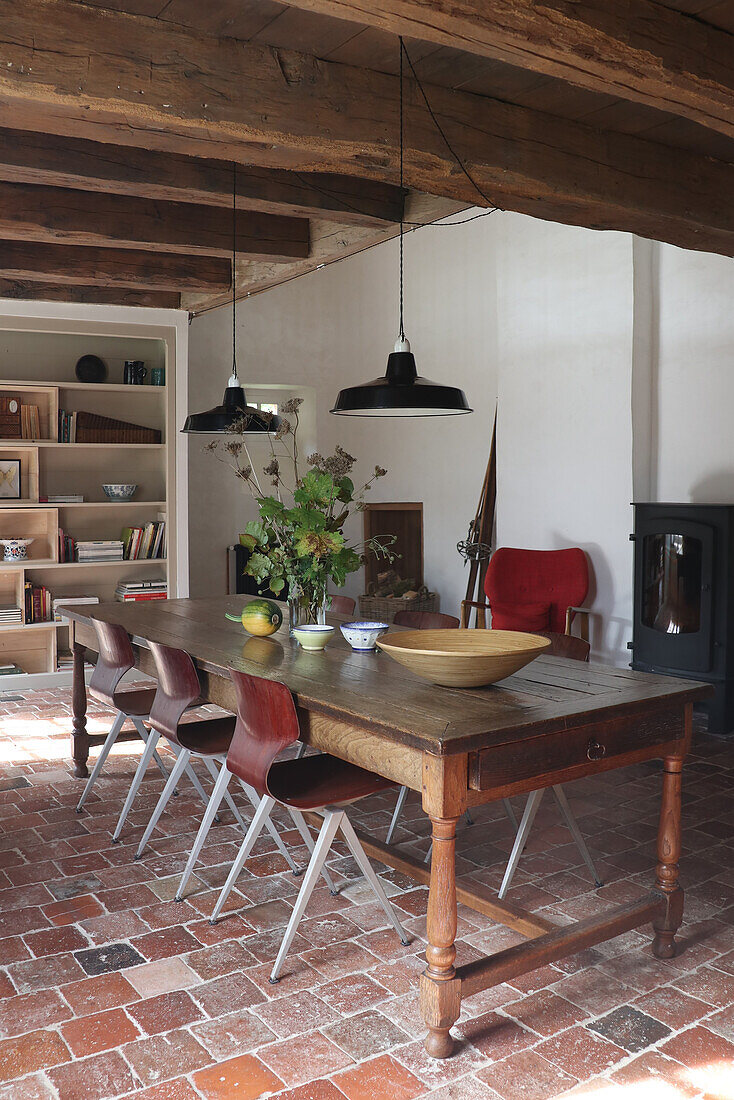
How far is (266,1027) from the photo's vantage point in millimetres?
2430

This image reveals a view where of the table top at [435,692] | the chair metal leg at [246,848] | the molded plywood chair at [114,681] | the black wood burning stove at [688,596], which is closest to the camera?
the table top at [435,692]

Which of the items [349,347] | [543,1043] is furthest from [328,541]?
[349,347]

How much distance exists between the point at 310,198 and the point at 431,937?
333 cm

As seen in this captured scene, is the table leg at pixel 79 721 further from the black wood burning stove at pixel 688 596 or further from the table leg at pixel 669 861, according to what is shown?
the black wood burning stove at pixel 688 596

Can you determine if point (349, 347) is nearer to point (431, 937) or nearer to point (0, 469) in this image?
point (0, 469)

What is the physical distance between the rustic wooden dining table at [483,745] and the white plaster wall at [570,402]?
2.89 metres

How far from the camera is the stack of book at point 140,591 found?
6703mm

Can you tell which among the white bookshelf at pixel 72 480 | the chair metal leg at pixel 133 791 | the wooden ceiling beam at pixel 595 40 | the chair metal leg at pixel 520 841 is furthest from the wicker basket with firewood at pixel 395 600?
the wooden ceiling beam at pixel 595 40

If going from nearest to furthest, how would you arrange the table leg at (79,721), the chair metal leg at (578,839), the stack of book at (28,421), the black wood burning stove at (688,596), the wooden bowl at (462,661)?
the wooden bowl at (462,661) → the chair metal leg at (578,839) → the table leg at (79,721) → the black wood burning stove at (688,596) → the stack of book at (28,421)

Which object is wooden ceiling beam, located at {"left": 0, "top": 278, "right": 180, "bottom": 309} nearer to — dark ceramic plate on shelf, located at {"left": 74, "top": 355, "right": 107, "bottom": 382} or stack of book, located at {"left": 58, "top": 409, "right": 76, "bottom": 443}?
dark ceramic plate on shelf, located at {"left": 74, "top": 355, "right": 107, "bottom": 382}

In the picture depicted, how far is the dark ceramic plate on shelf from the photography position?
6605 millimetres

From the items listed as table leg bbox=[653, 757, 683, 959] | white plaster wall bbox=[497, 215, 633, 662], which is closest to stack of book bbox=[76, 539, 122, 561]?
white plaster wall bbox=[497, 215, 633, 662]

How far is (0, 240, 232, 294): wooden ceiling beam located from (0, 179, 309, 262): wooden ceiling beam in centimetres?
53

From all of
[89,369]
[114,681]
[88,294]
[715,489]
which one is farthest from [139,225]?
[715,489]
